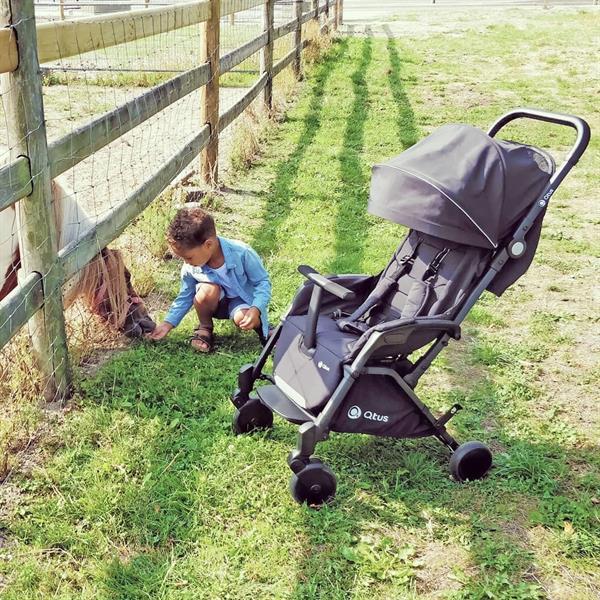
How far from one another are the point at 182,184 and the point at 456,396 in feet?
11.2

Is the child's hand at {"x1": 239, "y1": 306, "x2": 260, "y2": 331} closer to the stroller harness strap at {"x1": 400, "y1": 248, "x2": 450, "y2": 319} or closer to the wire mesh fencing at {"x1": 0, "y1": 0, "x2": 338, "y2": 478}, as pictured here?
the wire mesh fencing at {"x1": 0, "y1": 0, "x2": 338, "y2": 478}

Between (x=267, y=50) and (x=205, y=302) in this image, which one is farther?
(x=267, y=50)

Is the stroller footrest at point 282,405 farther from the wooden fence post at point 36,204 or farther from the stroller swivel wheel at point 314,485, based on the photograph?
the wooden fence post at point 36,204

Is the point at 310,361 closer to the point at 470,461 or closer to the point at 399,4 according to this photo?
the point at 470,461

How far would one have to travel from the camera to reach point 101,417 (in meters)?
3.36

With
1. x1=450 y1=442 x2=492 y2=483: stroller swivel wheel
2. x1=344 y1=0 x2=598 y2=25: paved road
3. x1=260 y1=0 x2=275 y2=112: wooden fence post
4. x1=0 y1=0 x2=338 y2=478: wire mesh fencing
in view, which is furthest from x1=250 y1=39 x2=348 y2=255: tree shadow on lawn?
x1=344 y1=0 x2=598 y2=25: paved road

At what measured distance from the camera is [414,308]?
3197 millimetres

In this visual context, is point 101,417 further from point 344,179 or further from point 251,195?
point 344,179

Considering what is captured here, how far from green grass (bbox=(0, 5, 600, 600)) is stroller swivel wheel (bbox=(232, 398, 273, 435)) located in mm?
57

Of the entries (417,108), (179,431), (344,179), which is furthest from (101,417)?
(417,108)

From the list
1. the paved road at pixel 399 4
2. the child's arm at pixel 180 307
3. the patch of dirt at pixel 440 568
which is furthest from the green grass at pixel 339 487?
the paved road at pixel 399 4

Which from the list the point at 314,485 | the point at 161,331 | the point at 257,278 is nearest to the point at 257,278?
the point at 257,278

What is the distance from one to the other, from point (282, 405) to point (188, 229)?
1072 mm

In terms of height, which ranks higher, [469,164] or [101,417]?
[469,164]
